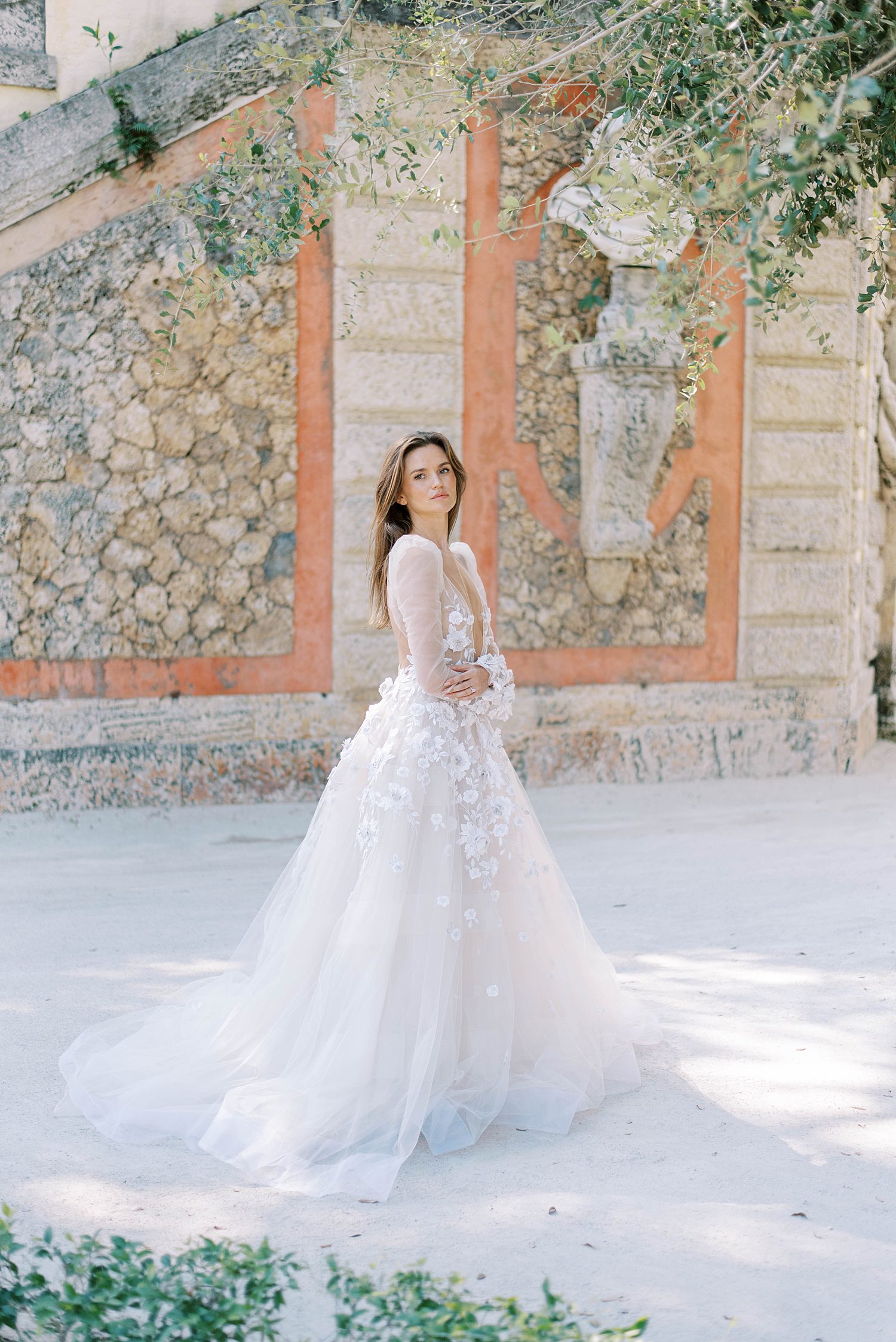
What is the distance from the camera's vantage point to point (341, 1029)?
109 inches

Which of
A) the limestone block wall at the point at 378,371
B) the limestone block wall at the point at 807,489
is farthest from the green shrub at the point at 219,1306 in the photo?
the limestone block wall at the point at 807,489

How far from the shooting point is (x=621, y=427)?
635cm

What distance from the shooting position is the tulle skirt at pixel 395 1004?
2.69 m

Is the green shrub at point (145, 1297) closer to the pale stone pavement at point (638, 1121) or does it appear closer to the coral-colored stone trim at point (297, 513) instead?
the pale stone pavement at point (638, 1121)

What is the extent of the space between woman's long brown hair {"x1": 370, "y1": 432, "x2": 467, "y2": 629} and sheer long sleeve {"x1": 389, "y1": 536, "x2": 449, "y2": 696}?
0.16 metres

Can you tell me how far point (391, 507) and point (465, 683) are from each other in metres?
0.52

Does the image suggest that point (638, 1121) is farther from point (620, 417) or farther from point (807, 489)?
point (807, 489)

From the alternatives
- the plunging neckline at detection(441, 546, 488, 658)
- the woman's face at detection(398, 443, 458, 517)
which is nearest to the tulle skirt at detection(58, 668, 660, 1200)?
the plunging neckline at detection(441, 546, 488, 658)

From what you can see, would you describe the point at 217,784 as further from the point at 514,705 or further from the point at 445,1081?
the point at 445,1081

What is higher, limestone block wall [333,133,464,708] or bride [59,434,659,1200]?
limestone block wall [333,133,464,708]

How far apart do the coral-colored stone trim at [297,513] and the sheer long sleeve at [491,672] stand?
311 centimetres

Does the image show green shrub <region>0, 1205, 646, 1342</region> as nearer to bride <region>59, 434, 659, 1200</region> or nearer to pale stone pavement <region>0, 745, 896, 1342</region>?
pale stone pavement <region>0, 745, 896, 1342</region>

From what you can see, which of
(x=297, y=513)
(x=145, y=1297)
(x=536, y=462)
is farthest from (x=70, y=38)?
(x=145, y=1297)

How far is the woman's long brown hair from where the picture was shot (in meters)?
3.07
